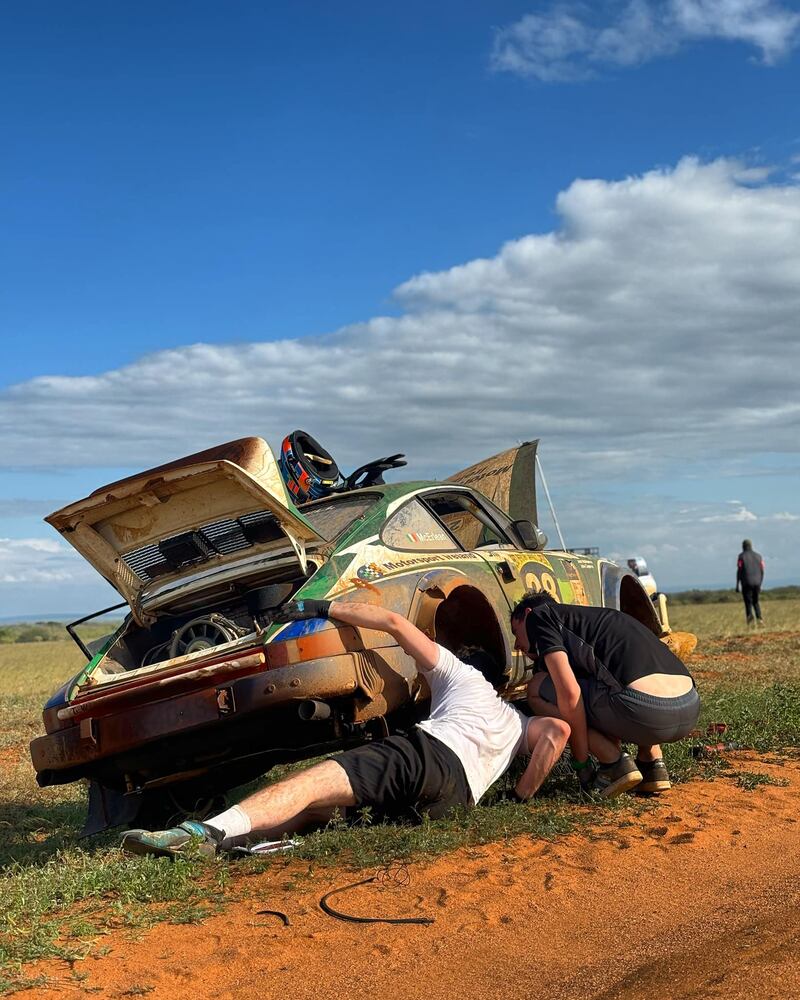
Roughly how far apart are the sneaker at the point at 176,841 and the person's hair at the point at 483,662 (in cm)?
234

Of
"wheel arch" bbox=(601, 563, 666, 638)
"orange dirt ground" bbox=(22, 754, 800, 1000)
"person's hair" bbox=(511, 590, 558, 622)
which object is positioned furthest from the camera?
"wheel arch" bbox=(601, 563, 666, 638)

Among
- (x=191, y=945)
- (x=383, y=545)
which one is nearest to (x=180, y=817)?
(x=383, y=545)

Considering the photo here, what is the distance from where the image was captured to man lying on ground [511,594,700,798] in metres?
5.84

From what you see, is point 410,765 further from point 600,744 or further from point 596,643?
point 596,643

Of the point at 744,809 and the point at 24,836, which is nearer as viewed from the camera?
the point at 744,809

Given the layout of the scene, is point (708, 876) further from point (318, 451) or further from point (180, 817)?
point (318, 451)

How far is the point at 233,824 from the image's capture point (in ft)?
16.9

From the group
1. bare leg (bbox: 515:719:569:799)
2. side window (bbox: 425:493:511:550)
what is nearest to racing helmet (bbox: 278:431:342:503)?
side window (bbox: 425:493:511:550)

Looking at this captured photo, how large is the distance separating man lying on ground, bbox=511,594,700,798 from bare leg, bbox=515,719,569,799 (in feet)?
0.38

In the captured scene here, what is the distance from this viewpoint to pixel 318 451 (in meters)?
→ 9.13

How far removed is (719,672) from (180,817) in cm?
802

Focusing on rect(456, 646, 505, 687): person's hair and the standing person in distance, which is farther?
the standing person in distance

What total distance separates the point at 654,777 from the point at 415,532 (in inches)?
79.9

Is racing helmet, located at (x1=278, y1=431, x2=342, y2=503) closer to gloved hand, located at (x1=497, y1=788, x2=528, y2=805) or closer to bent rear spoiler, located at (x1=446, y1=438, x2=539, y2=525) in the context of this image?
bent rear spoiler, located at (x1=446, y1=438, x2=539, y2=525)
